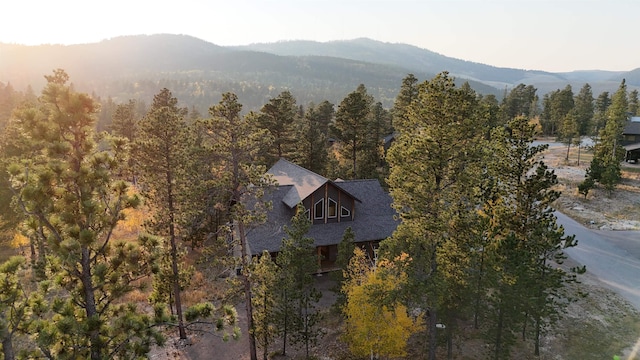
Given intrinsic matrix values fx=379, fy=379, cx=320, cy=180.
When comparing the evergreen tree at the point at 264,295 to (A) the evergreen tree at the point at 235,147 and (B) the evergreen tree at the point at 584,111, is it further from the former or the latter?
(B) the evergreen tree at the point at 584,111

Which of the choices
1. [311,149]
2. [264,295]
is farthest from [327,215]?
[311,149]

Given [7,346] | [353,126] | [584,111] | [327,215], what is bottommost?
[327,215]

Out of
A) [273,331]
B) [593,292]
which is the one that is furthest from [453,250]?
[593,292]

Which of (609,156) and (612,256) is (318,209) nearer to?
(612,256)

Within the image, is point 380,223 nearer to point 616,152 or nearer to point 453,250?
point 453,250

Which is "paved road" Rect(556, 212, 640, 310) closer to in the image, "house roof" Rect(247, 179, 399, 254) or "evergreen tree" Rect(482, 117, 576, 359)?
"evergreen tree" Rect(482, 117, 576, 359)

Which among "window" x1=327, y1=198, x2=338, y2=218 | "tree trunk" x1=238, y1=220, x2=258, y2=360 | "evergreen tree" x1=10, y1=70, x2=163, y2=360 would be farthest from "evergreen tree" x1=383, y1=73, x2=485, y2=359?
"window" x1=327, y1=198, x2=338, y2=218

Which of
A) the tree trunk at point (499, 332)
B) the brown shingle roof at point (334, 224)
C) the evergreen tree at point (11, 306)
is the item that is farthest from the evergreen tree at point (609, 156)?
the evergreen tree at point (11, 306)
